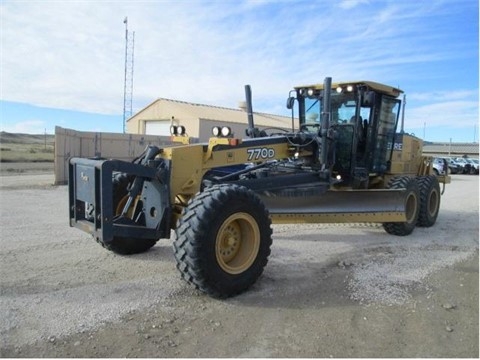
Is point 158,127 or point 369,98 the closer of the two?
point 369,98

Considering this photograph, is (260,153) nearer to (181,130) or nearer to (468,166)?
(181,130)

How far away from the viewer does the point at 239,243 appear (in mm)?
5188

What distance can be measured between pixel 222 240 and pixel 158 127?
30783 mm

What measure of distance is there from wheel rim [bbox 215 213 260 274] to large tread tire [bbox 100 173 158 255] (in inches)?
55.8

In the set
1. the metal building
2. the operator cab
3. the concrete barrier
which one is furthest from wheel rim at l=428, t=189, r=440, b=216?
the metal building

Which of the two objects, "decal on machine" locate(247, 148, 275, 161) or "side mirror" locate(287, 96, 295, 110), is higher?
"side mirror" locate(287, 96, 295, 110)

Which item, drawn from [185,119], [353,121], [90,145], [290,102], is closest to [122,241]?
[290,102]

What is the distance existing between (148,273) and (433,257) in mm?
4345

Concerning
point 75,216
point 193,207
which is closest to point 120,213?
point 75,216

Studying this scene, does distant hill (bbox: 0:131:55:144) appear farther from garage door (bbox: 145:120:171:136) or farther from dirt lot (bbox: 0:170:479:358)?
dirt lot (bbox: 0:170:479:358)

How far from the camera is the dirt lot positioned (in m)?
3.72

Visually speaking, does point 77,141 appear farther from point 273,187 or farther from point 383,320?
point 383,320

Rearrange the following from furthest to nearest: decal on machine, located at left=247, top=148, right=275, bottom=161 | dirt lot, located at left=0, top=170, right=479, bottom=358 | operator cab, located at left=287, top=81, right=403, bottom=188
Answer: operator cab, located at left=287, top=81, right=403, bottom=188, decal on machine, located at left=247, top=148, right=275, bottom=161, dirt lot, located at left=0, top=170, right=479, bottom=358

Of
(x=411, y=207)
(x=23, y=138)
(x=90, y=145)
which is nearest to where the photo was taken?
(x=411, y=207)
